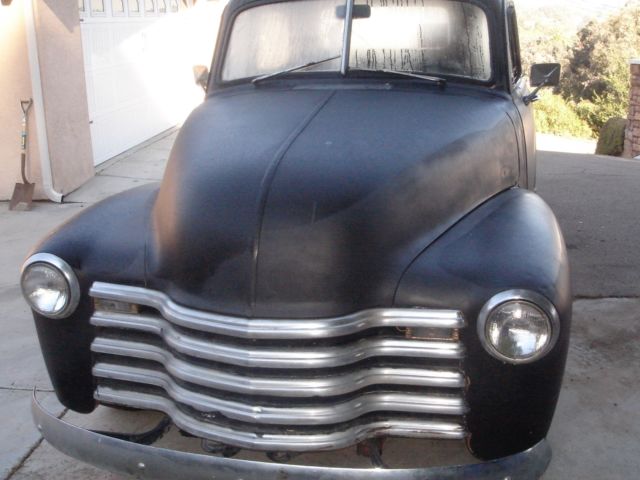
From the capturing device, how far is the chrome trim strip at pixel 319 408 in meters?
2.41

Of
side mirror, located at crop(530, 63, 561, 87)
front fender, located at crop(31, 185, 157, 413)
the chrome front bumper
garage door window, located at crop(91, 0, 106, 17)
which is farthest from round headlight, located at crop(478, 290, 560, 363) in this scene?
garage door window, located at crop(91, 0, 106, 17)

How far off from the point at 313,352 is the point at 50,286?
3.48 feet

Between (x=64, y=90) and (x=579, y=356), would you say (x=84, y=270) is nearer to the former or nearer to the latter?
(x=579, y=356)

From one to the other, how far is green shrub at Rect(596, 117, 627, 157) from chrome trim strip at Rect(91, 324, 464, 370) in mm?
14798

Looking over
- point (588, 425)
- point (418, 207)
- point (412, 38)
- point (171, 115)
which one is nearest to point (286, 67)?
point (412, 38)

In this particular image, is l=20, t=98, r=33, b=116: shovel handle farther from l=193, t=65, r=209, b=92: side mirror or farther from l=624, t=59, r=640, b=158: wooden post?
l=624, t=59, r=640, b=158: wooden post

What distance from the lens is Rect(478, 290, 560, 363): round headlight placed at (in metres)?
2.37

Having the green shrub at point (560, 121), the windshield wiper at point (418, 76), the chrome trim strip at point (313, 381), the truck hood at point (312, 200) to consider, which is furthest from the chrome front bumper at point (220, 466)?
the green shrub at point (560, 121)

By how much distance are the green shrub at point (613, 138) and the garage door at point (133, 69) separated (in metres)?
9.12

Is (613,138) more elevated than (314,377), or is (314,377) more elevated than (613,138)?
(314,377)

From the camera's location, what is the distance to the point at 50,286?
2781mm

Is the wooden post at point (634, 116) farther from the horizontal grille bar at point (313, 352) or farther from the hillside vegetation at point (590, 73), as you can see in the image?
the horizontal grille bar at point (313, 352)

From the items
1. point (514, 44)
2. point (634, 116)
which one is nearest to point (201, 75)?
point (514, 44)

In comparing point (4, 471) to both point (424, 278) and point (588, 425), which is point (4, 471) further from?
point (588, 425)
